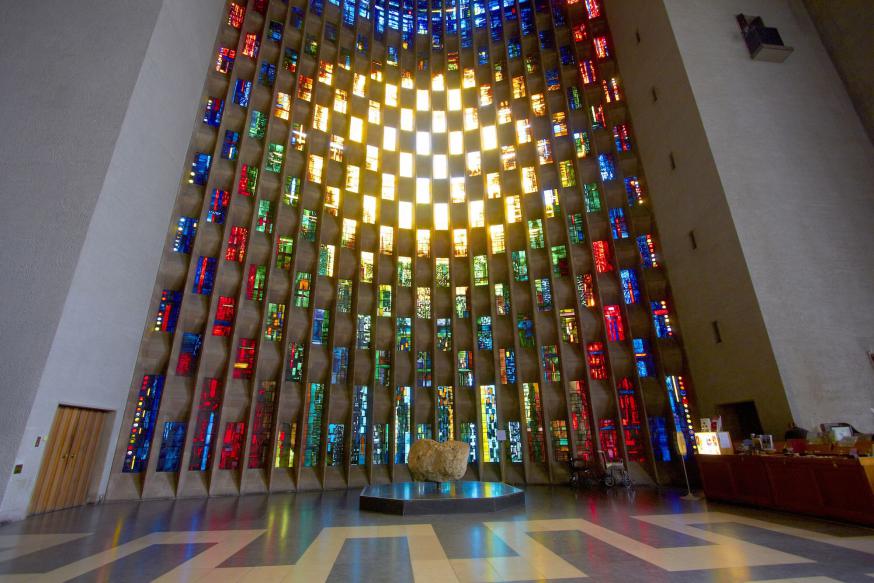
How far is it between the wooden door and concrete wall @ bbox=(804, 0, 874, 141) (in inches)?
915

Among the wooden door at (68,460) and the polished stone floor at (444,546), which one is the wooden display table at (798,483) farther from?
the wooden door at (68,460)

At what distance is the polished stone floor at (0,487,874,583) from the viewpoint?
4.13 meters

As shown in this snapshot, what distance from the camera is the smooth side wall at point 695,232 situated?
34.9 feet

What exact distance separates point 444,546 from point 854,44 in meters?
18.4

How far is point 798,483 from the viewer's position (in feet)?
23.0

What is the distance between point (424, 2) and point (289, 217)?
15.0 meters

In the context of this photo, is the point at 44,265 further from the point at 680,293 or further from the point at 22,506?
the point at 680,293

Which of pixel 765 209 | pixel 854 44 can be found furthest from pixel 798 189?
pixel 854 44

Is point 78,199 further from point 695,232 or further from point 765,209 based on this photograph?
point 765,209

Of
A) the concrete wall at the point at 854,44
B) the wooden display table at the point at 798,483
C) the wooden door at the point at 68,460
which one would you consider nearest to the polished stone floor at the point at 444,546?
the wooden display table at the point at 798,483

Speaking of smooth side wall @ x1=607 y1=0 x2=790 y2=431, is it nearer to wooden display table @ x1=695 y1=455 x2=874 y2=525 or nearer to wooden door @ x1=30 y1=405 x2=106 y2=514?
wooden display table @ x1=695 y1=455 x2=874 y2=525

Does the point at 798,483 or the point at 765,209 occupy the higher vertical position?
the point at 765,209

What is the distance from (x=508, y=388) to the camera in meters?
15.0

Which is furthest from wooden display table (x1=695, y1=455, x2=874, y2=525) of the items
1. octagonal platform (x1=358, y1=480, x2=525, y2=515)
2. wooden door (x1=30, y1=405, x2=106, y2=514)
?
wooden door (x1=30, y1=405, x2=106, y2=514)
